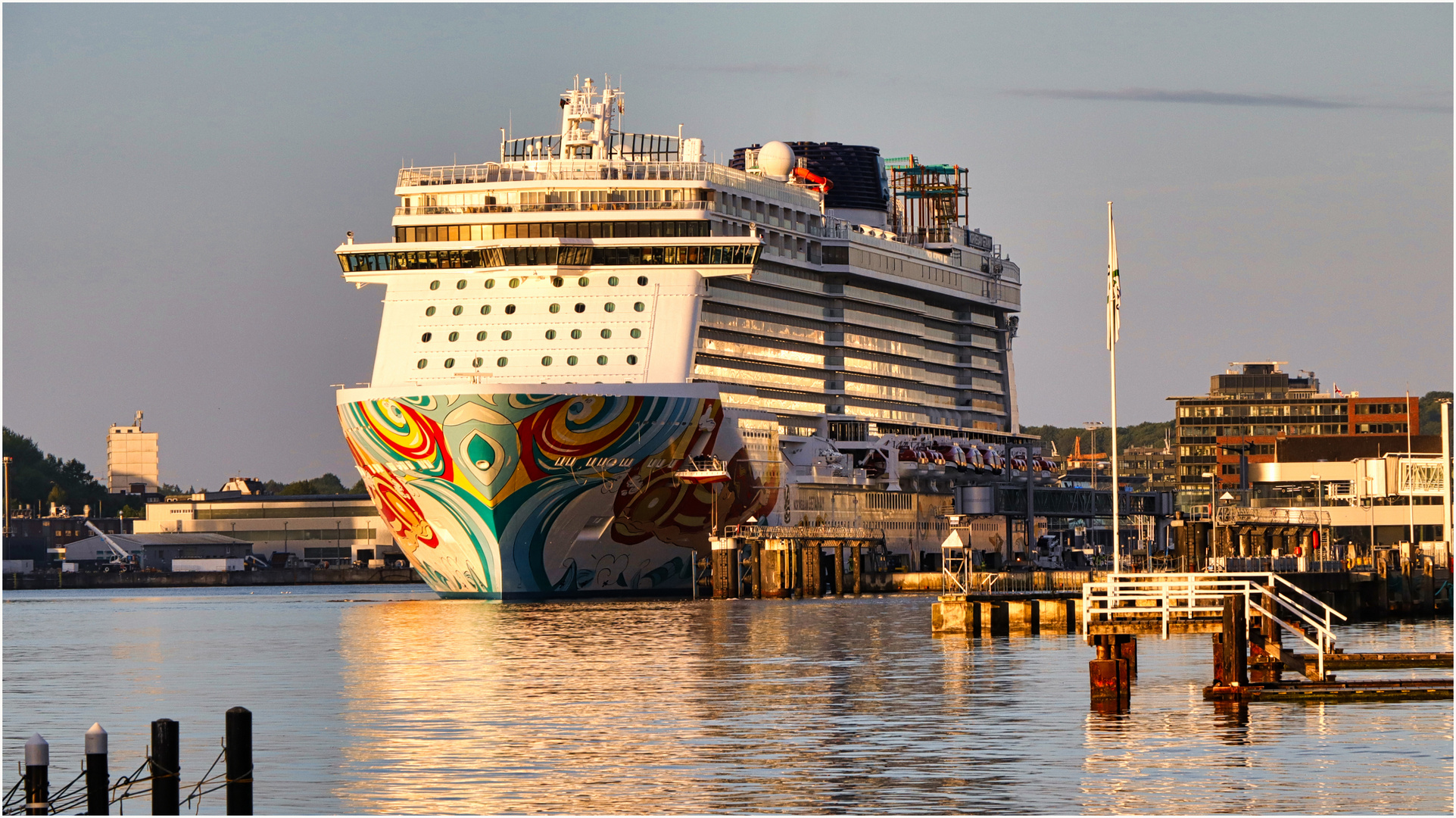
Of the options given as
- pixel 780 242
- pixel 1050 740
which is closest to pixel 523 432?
pixel 780 242

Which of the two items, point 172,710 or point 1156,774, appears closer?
point 1156,774

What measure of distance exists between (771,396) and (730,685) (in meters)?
46.3

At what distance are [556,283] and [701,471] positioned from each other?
7726 millimetres

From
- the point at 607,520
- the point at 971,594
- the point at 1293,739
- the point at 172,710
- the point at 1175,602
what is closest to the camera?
the point at 1293,739

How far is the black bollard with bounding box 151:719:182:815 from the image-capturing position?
24.0 meters

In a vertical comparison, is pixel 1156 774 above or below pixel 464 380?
below

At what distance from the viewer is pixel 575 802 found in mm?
26641

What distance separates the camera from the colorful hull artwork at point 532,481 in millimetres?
69375

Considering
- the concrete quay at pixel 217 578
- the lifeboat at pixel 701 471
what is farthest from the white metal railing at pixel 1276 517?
the concrete quay at pixel 217 578

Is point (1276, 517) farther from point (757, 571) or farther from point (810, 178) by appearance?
point (757, 571)

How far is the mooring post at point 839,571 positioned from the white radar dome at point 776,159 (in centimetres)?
1680

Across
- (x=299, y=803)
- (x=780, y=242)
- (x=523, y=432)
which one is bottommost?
(x=299, y=803)

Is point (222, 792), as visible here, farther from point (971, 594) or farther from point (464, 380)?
point (464, 380)

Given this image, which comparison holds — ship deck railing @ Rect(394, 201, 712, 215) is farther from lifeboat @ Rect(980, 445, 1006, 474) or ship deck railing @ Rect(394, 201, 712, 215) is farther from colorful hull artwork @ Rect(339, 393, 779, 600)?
lifeboat @ Rect(980, 445, 1006, 474)
